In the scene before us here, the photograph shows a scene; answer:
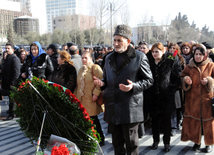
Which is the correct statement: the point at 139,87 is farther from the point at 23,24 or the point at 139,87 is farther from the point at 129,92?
the point at 23,24

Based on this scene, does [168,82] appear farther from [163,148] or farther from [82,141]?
[82,141]

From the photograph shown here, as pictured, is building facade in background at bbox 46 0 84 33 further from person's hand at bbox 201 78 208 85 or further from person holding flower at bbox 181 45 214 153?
person's hand at bbox 201 78 208 85

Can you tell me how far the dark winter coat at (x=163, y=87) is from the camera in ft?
13.5

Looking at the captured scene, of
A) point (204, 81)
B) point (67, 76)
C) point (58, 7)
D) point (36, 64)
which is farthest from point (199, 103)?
point (58, 7)

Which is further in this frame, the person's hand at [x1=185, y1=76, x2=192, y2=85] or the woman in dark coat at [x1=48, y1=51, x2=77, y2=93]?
the woman in dark coat at [x1=48, y1=51, x2=77, y2=93]

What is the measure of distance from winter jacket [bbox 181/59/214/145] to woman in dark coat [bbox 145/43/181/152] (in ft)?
0.78

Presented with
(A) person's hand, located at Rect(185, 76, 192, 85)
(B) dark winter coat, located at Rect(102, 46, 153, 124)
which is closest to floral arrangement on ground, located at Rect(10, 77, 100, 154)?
(B) dark winter coat, located at Rect(102, 46, 153, 124)

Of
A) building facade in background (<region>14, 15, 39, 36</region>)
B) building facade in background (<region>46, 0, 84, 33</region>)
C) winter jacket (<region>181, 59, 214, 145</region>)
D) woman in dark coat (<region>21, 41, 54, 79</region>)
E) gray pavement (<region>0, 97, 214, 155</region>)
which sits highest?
building facade in background (<region>46, 0, 84, 33</region>)

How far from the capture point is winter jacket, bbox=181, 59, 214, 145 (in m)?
4.07

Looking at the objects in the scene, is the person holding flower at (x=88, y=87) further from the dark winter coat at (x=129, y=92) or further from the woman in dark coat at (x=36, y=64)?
the woman in dark coat at (x=36, y=64)

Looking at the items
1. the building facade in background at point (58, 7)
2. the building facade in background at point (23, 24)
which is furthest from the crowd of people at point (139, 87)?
the building facade in background at point (58, 7)

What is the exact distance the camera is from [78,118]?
2.29 metres

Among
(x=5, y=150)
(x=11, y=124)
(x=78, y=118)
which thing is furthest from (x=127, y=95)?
(x=11, y=124)

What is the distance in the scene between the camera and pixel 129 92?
3045mm
